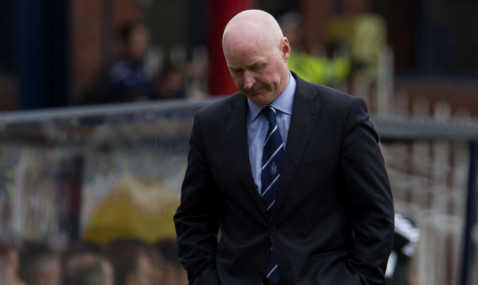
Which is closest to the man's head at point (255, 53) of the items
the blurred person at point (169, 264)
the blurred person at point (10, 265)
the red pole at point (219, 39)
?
the blurred person at point (10, 265)

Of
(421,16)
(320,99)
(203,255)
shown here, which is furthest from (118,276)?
(421,16)

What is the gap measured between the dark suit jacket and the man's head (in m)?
0.18

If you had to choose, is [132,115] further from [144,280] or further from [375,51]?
[375,51]

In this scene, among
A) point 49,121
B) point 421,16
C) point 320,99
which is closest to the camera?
point 320,99

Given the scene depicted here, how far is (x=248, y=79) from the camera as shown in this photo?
3.17 metres

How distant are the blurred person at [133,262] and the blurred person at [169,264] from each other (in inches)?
1.6

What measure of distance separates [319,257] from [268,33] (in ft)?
2.42

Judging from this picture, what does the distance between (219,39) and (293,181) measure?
3836 millimetres

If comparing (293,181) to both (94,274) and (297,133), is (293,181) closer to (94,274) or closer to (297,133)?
(297,133)

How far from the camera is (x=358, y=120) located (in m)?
3.31

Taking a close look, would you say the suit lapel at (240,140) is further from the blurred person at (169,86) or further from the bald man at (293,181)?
the blurred person at (169,86)

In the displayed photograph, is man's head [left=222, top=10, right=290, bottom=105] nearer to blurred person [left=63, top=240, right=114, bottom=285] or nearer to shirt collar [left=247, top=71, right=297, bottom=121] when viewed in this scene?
shirt collar [left=247, top=71, right=297, bottom=121]

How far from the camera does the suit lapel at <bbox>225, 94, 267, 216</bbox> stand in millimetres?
3320

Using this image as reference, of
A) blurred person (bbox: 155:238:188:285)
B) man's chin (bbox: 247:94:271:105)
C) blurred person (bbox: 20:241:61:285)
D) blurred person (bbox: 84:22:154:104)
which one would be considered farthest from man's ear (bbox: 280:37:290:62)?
blurred person (bbox: 84:22:154:104)
